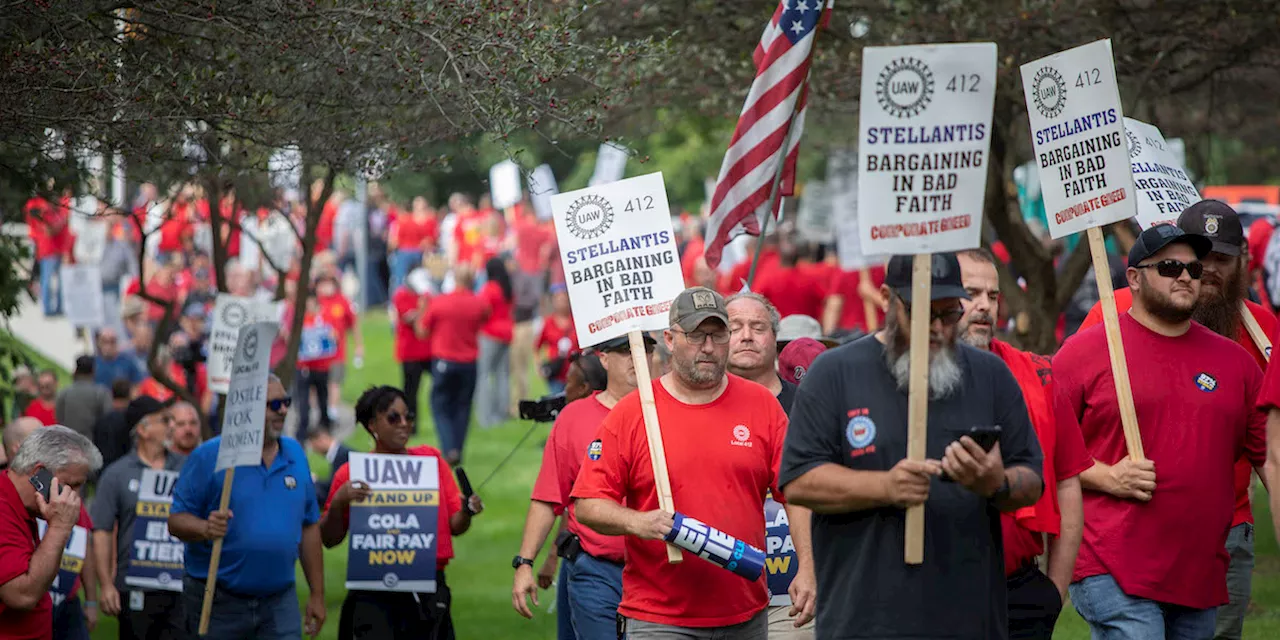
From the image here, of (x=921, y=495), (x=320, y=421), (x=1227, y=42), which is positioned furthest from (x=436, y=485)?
(x=320, y=421)

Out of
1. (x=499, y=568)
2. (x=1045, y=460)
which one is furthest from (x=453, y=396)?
(x=1045, y=460)

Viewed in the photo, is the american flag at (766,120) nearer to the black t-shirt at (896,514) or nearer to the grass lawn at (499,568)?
the grass lawn at (499,568)

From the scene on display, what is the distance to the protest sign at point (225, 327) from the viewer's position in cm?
1204

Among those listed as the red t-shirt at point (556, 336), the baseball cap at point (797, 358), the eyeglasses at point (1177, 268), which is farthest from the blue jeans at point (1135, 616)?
the red t-shirt at point (556, 336)

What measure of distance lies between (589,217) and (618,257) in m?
0.25

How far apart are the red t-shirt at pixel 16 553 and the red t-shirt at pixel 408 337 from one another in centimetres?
1393

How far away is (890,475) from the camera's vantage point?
5.50m

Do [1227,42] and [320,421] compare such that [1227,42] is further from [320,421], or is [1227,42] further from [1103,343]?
[320,421]

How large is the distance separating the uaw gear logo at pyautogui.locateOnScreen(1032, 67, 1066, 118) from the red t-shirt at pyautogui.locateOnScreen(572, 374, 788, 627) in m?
1.81

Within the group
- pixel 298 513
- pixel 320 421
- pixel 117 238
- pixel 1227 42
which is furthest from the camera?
pixel 117 238

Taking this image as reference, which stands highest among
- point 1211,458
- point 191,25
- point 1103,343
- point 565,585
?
point 191,25

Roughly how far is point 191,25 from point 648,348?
284cm

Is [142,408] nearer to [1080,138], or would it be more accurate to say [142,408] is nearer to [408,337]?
[1080,138]

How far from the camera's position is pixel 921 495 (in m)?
5.46
